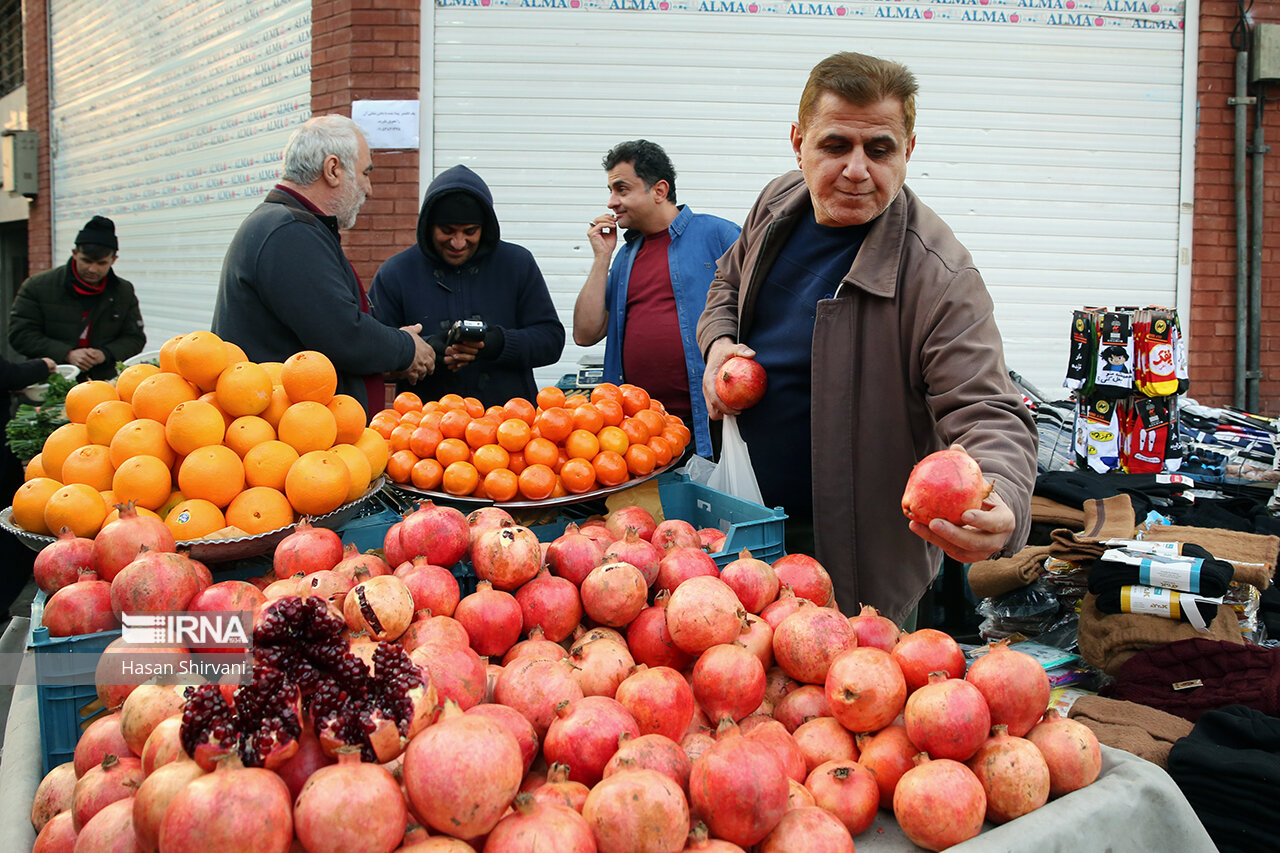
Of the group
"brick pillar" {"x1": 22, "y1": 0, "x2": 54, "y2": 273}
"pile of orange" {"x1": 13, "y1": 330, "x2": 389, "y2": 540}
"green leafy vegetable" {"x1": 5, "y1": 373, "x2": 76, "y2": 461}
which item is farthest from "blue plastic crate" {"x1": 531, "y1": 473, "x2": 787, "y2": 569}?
"brick pillar" {"x1": 22, "y1": 0, "x2": 54, "y2": 273}

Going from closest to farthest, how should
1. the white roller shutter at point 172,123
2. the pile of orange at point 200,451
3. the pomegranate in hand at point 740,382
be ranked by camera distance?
the pile of orange at point 200,451 < the pomegranate in hand at point 740,382 < the white roller shutter at point 172,123

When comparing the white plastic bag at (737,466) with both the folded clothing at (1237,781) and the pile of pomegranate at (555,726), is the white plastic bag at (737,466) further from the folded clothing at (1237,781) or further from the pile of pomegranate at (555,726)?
the folded clothing at (1237,781)

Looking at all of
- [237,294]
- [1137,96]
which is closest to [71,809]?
[237,294]

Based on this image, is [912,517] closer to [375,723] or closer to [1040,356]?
[375,723]

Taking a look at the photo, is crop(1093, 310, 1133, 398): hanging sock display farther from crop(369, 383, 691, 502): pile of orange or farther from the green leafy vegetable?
the green leafy vegetable

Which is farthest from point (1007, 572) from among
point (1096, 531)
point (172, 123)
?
point (172, 123)

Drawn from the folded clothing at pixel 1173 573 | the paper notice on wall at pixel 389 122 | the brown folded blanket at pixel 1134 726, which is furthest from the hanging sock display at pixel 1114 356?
the paper notice on wall at pixel 389 122

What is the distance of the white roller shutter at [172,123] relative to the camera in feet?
25.1

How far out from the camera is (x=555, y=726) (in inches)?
56.4

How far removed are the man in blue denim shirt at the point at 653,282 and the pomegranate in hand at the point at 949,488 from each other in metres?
2.36

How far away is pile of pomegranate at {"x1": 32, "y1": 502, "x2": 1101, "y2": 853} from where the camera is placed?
3.76 ft

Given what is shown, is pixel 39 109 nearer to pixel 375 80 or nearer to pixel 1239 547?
pixel 375 80

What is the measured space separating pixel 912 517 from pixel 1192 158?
6.91 m

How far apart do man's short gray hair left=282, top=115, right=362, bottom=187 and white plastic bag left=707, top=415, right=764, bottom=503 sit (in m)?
1.85
